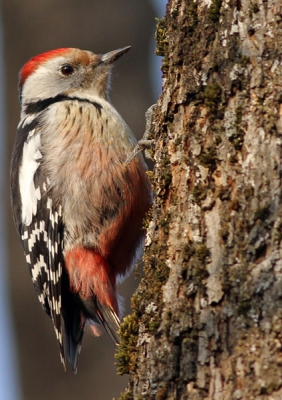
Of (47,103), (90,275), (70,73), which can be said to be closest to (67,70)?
(70,73)

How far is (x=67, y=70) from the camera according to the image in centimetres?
446

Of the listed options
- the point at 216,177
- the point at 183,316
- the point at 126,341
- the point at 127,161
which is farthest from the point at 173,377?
the point at 127,161

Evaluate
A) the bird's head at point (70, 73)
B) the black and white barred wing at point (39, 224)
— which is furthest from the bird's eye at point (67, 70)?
the black and white barred wing at point (39, 224)

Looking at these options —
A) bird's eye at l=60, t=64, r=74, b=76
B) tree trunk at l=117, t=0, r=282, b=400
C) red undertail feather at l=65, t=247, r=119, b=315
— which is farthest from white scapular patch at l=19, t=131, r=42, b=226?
tree trunk at l=117, t=0, r=282, b=400

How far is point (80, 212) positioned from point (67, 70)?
1.32 metres

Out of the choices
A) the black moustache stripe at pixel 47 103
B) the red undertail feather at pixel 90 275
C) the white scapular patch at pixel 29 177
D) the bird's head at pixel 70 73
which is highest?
the bird's head at pixel 70 73

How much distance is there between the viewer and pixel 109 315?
3.75 m

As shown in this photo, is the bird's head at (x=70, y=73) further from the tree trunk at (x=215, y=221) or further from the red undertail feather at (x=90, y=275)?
the tree trunk at (x=215, y=221)

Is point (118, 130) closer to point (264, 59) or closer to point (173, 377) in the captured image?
point (264, 59)

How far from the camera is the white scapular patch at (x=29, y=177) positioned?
156 inches

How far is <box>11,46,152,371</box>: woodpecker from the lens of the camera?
146 inches

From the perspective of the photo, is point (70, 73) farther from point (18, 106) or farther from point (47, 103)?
point (18, 106)

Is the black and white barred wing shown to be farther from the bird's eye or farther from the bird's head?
the bird's eye

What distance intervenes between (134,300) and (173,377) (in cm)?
46
